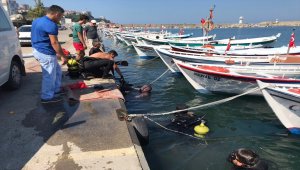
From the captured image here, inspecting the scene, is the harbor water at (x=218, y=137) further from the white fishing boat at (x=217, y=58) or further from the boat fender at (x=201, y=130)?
the white fishing boat at (x=217, y=58)

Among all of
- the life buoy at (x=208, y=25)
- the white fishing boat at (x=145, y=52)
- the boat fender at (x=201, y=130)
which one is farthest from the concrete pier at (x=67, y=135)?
the white fishing boat at (x=145, y=52)

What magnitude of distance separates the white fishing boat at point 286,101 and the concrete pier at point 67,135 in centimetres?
366

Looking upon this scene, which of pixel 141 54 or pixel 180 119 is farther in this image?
pixel 141 54

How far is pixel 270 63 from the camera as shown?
11.8 meters

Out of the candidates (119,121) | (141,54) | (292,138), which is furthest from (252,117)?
(141,54)

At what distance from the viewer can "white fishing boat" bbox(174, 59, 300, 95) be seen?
9148mm

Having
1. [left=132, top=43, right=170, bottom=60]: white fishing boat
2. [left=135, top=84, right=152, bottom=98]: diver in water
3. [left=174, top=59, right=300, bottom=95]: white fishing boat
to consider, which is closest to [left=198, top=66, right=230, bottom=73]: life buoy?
[left=174, top=59, right=300, bottom=95]: white fishing boat

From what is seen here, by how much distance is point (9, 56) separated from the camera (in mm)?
6934

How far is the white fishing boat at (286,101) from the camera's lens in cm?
663

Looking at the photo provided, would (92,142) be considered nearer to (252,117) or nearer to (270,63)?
(252,117)

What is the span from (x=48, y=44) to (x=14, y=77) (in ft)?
7.07

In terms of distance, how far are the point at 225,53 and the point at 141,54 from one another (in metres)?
9.39

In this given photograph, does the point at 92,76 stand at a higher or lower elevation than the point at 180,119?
higher

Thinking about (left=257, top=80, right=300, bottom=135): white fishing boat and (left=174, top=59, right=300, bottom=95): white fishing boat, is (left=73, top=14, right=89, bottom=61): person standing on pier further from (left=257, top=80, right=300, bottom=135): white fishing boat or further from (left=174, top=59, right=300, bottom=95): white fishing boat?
(left=257, top=80, right=300, bottom=135): white fishing boat
